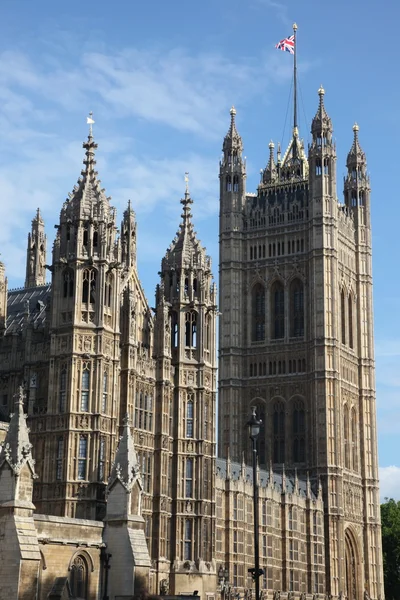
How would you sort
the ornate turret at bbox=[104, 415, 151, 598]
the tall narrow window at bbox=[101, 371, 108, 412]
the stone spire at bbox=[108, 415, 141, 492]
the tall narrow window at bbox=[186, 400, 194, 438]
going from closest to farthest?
the ornate turret at bbox=[104, 415, 151, 598]
the stone spire at bbox=[108, 415, 141, 492]
the tall narrow window at bbox=[101, 371, 108, 412]
the tall narrow window at bbox=[186, 400, 194, 438]

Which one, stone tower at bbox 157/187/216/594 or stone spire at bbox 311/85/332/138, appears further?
stone spire at bbox 311/85/332/138

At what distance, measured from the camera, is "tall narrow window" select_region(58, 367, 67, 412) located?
59625 millimetres

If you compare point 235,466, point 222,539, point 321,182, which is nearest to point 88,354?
point 222,539

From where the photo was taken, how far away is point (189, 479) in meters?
67.2

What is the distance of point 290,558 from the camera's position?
109 metres

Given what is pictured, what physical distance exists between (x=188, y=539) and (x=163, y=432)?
249 inches

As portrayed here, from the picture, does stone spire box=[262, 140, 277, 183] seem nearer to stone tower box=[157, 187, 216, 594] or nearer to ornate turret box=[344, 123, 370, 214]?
ornate turret box=[344, 123, 370, 214]

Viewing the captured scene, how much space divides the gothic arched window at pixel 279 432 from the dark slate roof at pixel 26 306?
60.5 meters

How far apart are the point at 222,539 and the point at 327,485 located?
26928mm

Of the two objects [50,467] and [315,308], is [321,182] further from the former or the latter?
[50,467]

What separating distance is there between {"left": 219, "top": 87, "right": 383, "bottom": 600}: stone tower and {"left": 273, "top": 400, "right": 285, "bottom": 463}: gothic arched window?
11 centimetres

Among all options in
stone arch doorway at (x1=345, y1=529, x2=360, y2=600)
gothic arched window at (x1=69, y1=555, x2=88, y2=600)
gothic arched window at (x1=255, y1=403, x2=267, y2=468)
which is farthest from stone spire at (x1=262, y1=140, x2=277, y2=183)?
gothic arched window at (x1=69, y1=555, x2=88, y2=600)

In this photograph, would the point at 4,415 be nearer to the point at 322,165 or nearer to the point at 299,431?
the point at 299,431

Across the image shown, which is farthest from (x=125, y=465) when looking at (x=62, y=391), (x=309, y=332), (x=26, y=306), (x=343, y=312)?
(x=343, y=312)
